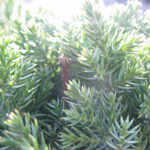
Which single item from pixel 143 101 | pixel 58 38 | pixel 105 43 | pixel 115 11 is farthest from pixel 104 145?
pixel 115 11

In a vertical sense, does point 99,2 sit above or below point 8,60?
above

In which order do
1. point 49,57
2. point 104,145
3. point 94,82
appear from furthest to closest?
point 49,57 < point 94,82 < point 104,145

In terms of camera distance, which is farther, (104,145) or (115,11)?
(115,11)

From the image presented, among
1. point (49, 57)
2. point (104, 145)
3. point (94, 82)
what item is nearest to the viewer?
point (104, 145)

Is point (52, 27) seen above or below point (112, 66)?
above

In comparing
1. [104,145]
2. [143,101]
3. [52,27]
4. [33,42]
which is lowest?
[104,145]

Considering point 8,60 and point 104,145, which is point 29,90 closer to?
point 8,60

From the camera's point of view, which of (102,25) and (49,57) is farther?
(49,57)

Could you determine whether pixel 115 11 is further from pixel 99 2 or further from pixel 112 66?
pixel 112 66

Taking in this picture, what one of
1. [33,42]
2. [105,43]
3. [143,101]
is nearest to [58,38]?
[33,42]
